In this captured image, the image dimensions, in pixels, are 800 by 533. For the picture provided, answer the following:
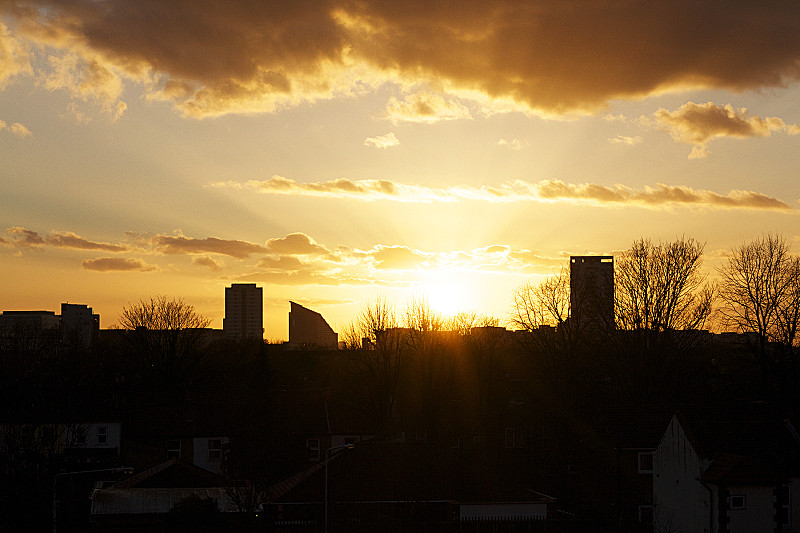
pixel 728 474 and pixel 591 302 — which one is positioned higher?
pixel 591 302

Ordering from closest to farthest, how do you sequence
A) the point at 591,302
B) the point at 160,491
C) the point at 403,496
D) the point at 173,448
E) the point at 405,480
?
the point at 403,496 → the point at 405,480 → the point at 160,491 → the point at 173,448 → the point at 591,302

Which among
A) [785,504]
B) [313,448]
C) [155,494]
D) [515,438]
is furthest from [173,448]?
[785,504]

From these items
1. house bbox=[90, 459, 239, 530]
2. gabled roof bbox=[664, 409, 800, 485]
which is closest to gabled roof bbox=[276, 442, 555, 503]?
house bbox=[90, 459, 239, 530]

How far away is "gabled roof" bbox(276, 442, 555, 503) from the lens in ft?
132

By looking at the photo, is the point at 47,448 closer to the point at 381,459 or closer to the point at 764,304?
the point at 381,459

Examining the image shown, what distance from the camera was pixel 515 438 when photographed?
216 feet

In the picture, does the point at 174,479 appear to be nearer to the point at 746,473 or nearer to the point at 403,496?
the point at 403,496

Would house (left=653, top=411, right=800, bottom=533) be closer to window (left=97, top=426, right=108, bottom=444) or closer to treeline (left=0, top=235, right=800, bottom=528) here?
treeline (left=0, top=235, right=800, bottom=528)

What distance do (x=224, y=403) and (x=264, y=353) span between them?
121ft

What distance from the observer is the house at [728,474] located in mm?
35812

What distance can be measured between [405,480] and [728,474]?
53.4 feet

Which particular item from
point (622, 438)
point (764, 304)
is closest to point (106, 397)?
point (622, 438)

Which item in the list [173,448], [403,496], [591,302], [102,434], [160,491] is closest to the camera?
[403,496]

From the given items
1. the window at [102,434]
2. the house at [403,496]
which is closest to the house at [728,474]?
the house at [403,496]
